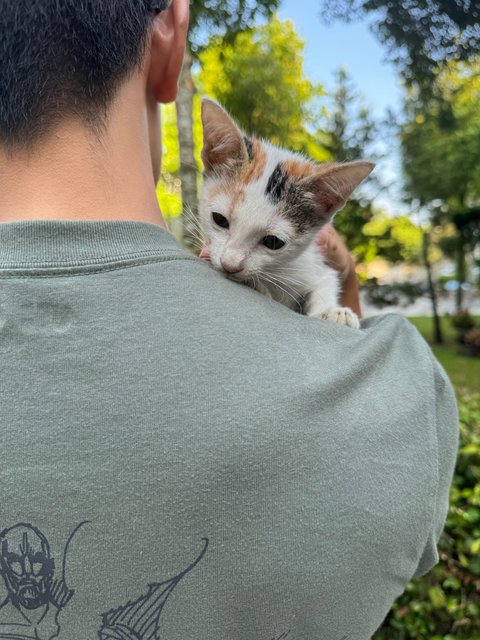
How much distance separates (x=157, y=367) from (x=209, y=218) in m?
1.14

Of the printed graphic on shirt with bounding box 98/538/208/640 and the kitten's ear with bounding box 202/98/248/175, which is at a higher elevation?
the kitten's ear with bounding box 202/98/248/175

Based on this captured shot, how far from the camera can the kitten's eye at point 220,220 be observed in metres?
1.92

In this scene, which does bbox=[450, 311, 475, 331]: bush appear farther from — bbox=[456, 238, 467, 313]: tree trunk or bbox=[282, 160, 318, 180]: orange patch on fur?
bbox=[282, 160, 318, 180]: orange patch on fur

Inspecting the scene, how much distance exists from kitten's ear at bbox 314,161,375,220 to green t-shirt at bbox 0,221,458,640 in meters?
0.86

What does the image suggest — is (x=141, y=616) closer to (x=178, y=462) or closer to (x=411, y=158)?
(x=178, y=462)

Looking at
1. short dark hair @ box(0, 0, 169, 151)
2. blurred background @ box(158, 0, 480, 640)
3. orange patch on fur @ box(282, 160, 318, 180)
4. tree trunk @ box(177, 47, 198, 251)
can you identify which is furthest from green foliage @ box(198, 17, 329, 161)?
short dark hair @ box(0, 0, 169, 151)

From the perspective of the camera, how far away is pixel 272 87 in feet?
37.8

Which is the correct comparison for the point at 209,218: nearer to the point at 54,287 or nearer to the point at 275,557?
the point at 54,287

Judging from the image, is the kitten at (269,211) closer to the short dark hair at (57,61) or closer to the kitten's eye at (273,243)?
the kitten's eye at (273,243)

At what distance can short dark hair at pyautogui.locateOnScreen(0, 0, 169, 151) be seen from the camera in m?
1.04

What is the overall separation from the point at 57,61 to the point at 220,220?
936 millimetres

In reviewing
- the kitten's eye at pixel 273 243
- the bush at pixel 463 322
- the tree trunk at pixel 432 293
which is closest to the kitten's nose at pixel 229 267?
Result: the kitten's eye at pixel 273 243

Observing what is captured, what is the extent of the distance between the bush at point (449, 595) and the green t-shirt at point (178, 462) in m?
1.77

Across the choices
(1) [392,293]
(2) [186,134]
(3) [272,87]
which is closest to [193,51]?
(2) [186,134]
